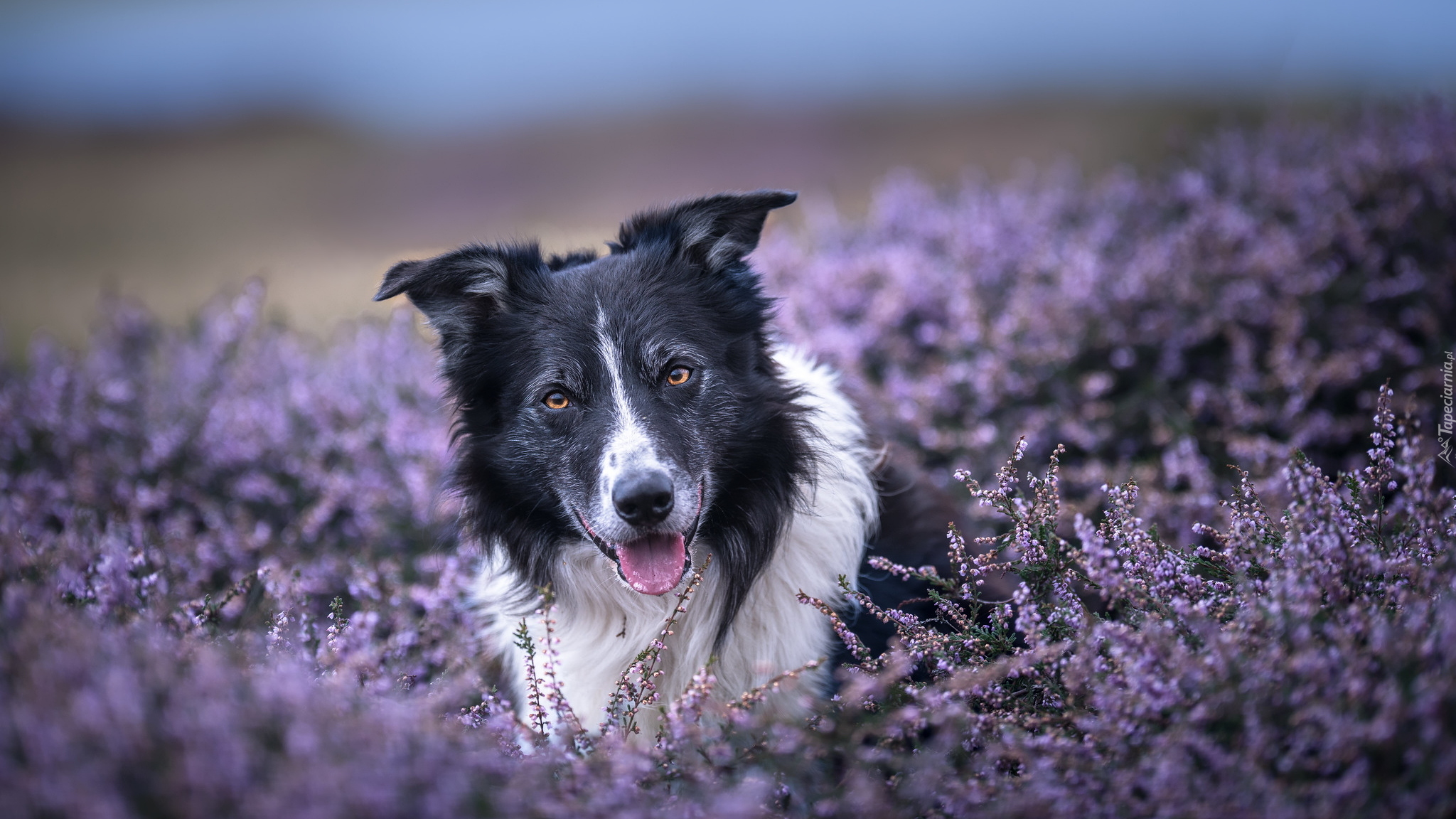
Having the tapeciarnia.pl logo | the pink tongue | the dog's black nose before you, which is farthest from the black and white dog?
the tapeciarnia.pl logo

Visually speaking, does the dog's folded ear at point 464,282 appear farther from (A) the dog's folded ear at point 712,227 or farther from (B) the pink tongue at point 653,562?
(B) the pink tongue at point 653,562

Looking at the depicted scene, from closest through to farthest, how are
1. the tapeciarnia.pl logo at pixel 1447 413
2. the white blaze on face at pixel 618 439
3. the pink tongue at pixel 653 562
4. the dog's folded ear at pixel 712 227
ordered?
1. the white blaze on face at pixel 618 439
2. the pink tongue at pixel 653 562
3. the dog's folded ear at pixel 712 227
4. the tapeciarnia.pl logo at pixel 1447 413

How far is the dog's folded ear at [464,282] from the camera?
3.03 meters

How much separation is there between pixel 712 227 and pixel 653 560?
49.7 inches

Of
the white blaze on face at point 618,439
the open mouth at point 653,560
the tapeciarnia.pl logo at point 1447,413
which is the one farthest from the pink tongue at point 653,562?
the tapeciarnia.pl logo at point 1447,413

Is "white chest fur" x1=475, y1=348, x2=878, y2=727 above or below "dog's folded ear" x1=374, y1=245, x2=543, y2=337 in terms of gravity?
below

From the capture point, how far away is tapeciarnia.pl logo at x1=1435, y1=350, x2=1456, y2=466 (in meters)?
3.89

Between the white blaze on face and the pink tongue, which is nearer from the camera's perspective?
the white blaze on face

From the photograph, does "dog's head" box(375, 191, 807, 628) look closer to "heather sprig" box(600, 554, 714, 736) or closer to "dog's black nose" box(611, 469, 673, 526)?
"dog's black nose" box(611, 469, 673, 526)

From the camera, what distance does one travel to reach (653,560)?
2.94m

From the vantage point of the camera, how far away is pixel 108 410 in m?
5.15

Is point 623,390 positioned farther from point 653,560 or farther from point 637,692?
point 637,692

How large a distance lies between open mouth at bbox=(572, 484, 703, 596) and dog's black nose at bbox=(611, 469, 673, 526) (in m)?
0.16

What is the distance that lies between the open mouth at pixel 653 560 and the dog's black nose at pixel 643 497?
16cm
